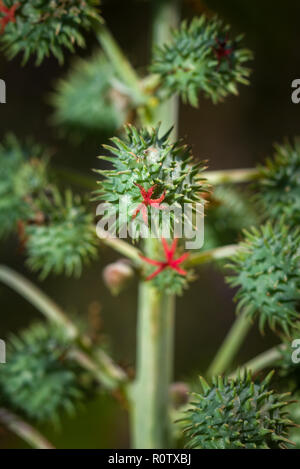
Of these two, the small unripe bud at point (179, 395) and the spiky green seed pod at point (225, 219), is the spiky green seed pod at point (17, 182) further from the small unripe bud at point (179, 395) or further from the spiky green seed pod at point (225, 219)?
the small unripe bud at point (179, 395)

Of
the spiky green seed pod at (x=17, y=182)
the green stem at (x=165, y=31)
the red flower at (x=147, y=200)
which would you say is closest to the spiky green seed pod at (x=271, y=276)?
the red flower at (x=147, y=200)

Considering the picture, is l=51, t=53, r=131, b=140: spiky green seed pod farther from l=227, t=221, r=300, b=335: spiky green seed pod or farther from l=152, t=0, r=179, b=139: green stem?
l=227, t=221, r=300, b=335: spiky green seed pod

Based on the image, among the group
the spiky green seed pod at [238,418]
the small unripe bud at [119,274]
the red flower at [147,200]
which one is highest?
the small unripe bud at [119,274]

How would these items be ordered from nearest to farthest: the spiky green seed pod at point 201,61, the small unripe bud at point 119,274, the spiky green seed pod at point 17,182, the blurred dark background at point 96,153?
the spiky green seed pod at point 201,61 < the small unripe bud at point 119,274 < the spiky green seed pod at point 17,182 < the blurred dark background at point 96,153

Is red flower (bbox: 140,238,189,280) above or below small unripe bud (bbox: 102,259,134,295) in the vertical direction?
below

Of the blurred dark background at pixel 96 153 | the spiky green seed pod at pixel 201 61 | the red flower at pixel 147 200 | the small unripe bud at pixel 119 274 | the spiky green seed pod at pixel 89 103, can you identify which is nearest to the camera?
the red flower at pixel 147 200

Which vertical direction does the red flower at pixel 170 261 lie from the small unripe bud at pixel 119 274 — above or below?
below

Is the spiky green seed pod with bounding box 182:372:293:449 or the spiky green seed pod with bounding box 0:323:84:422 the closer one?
the spiky green seed pod with bounding box 182:372:293:449

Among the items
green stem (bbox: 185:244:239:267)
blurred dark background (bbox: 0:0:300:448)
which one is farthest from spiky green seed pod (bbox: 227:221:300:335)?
blurred dark background (bbox: 0:0:300:448)
